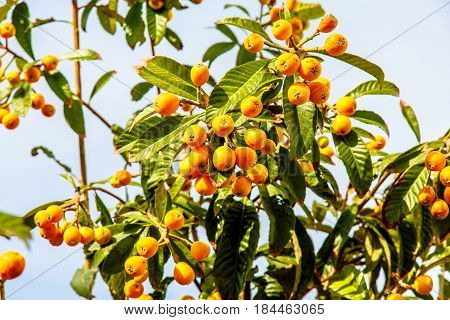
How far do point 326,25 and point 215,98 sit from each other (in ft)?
1.33

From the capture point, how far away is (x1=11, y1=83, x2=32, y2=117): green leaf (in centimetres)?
304

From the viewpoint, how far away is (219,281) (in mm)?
2275

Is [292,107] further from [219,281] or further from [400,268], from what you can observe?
[400,268]

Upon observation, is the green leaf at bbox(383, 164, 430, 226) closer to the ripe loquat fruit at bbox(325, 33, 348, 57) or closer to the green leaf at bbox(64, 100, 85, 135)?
the ripe loquat fruit at bbox(325, 33, 348, 57)

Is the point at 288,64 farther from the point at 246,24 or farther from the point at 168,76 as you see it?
the point at 168,76

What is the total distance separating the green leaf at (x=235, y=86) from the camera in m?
1.84

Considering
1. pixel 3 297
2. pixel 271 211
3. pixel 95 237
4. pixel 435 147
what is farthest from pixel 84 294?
pixel 435 147

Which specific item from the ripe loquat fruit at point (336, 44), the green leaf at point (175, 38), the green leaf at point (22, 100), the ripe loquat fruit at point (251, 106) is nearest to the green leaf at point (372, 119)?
the ripe loquat fruit at point (336, 44)

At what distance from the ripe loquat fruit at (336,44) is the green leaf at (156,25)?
1.38 m

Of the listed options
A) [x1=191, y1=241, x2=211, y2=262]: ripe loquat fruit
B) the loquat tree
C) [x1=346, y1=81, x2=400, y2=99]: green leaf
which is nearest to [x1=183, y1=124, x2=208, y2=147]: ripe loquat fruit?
the loquat tree

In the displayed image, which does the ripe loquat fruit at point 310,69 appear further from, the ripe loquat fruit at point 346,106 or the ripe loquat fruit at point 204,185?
the ripe loquat fruit at point 204,185

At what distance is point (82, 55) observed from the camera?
3098 millimetres

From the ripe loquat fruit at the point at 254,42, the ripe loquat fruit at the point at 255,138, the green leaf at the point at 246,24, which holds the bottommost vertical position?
the ripe loquat fruit at the point at 255,138
